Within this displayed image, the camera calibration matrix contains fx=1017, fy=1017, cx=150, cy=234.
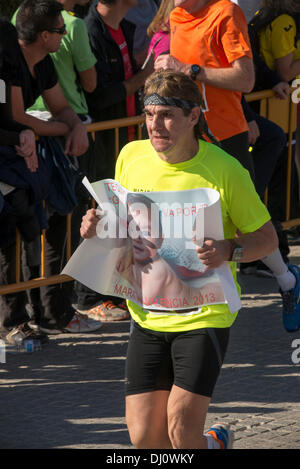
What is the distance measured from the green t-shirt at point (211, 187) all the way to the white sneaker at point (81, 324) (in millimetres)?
2527

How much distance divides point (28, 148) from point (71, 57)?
→ 101 cm

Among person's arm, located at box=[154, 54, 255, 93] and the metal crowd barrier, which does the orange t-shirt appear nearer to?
person's arm, located at box=[154, 54, 255, 93]

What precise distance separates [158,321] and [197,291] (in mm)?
219

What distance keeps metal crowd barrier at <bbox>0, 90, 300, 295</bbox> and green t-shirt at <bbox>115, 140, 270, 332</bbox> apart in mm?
2475

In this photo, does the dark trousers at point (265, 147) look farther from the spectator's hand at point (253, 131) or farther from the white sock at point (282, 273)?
the white sock at point (282, 273)

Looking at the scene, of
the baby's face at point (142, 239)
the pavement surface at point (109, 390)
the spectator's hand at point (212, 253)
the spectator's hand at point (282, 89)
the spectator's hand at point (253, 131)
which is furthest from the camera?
the spectator's hand at point (282, 89)

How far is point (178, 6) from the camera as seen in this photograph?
6562mm

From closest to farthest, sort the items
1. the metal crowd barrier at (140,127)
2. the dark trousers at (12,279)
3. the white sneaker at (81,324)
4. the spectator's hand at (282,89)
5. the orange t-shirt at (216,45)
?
the orange t-shirt at (216,45)
the dark trousers at (12,279)
the metal crowd barrier at (140,127)
the white sneaker at (81,324)
the spectator's hand at (282,89)

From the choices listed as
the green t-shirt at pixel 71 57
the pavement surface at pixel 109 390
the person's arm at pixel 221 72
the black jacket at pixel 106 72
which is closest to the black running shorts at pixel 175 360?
the pavement surface at pixel 109 390

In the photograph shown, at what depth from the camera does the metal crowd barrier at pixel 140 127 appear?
6.83 meters

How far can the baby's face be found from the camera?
14.5 ft

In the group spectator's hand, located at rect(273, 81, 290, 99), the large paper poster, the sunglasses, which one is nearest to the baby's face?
the large paper poster
